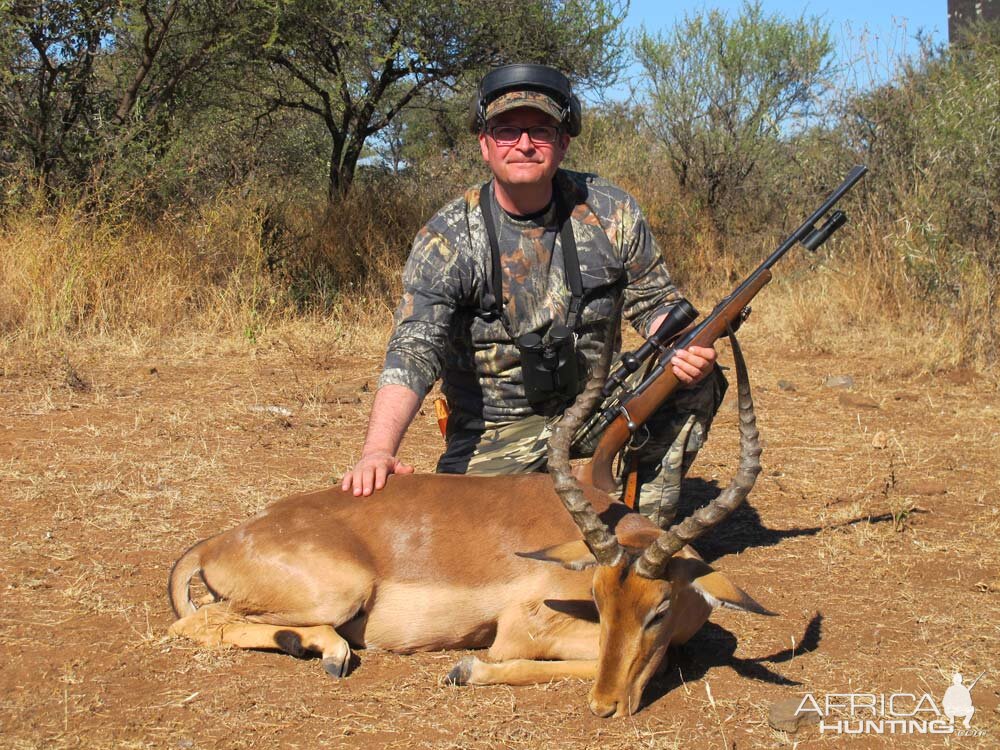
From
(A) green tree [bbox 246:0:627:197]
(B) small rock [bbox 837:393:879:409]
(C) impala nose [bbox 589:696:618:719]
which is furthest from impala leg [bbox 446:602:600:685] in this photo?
(A) green tree [bbox 246:0:627:197]

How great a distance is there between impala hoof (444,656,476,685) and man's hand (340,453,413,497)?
0.74 meters

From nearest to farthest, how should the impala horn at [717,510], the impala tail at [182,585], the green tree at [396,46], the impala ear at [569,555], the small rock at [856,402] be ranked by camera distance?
the impala horn at [717,510] < the impala ear at [569,555] < the impala tail at [182,585] < the small rock at [856,402] < the green tree at [396,46]

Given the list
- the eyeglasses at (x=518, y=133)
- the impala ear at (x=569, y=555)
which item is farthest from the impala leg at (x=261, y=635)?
the eyeglasses at (x=518, y=133)

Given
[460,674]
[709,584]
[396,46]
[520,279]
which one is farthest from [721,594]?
[396,46]

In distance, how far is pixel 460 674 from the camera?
3.54 metres

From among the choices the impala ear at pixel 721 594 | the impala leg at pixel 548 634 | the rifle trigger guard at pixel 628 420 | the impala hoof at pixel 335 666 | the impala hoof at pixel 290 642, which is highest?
the rifle trigger guard at pixel 628 420

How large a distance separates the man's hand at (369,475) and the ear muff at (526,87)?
1.60 metres

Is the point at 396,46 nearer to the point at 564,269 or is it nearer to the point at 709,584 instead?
the point at 564,269

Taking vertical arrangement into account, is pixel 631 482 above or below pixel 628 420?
below

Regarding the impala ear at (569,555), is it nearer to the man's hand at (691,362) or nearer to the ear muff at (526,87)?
the man's hand at (691,362)

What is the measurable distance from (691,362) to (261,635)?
202 cm

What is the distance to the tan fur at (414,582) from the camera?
11.9 ft

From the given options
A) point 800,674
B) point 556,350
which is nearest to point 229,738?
point 800,674

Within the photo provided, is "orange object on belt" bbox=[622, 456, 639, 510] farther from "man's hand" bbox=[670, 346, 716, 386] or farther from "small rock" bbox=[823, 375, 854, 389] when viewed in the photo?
"small rock" bbox=[823, 375, 854, 389]
